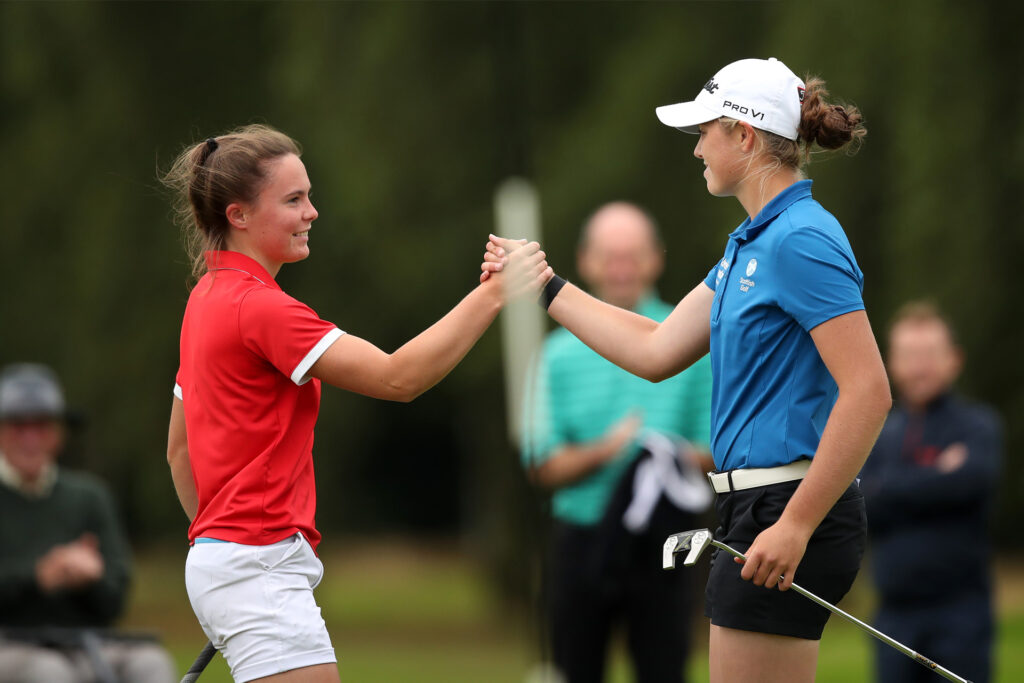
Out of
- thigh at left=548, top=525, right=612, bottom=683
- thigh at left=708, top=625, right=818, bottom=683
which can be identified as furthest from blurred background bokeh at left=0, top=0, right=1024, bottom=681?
thigh at left=708, top=625, right=818, bottom=683

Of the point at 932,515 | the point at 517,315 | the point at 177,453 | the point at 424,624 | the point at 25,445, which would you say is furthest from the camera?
the point at 424,624

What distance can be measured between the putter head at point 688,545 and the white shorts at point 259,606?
658 millimetres

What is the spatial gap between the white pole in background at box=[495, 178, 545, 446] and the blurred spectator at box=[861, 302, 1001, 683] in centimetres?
365

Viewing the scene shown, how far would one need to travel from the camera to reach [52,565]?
5051 millimetres

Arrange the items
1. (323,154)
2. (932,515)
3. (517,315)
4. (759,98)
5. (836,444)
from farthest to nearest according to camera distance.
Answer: (323,154)
(517,315)
(932,515)
(759,98)
(836,444)

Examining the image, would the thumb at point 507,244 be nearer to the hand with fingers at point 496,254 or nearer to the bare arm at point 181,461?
the hand with fingers at point 496,254

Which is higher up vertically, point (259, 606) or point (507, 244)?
point (507, 244)

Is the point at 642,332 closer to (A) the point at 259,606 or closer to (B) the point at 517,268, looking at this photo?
(B) the point at 517,268

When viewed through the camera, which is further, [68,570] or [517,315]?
[517,315]

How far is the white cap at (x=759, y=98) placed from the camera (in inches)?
103

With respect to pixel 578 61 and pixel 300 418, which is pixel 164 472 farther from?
pixel 300 418

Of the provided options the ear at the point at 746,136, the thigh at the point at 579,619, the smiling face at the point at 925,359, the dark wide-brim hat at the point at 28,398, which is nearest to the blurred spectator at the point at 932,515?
the smiling face at the point at 925,359

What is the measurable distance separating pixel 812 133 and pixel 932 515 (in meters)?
2.69

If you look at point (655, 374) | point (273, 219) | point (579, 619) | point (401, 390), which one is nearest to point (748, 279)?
point (655, 374)
